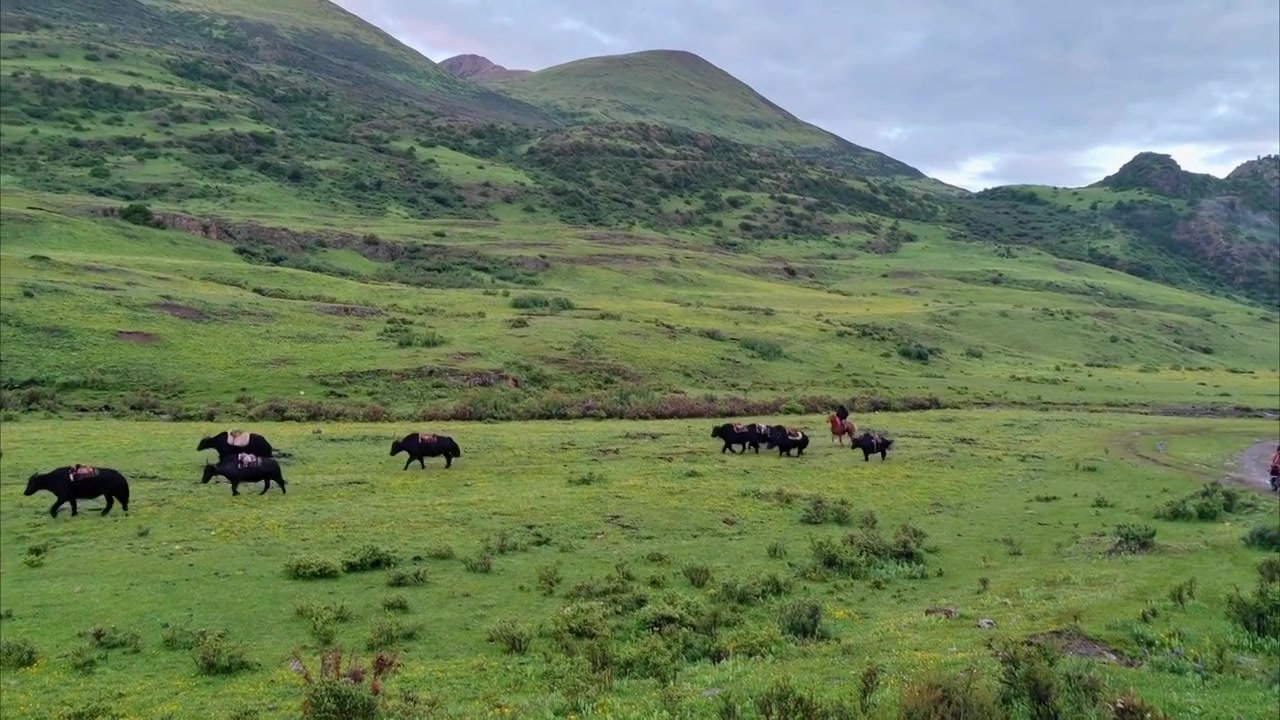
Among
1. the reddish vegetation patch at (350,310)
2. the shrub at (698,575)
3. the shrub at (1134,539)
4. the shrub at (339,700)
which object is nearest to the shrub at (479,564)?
the shrub at (698,575)

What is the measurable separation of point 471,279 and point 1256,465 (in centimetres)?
5710

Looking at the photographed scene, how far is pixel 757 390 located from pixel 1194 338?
63.3 meters

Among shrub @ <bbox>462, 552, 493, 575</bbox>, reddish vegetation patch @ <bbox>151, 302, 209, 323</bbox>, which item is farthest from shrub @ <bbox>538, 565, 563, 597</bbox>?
reddish vegetation patch @ <bbox>151, 302, 209, 323</bbox>

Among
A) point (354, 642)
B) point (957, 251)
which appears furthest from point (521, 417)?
point (957, 251)

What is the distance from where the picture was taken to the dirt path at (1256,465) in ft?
98.8

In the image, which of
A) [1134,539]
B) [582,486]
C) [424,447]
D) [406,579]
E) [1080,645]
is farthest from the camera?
[424,447]

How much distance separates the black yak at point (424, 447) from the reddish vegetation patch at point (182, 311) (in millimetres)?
22705

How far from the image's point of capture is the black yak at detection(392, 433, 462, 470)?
85.0 feet

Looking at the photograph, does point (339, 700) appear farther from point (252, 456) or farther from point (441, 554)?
point (252, 456)

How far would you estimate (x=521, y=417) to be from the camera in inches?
1452

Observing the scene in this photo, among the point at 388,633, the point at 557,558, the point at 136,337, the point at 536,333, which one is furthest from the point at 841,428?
the point at 136,337

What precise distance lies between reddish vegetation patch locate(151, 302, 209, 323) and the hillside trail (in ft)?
145

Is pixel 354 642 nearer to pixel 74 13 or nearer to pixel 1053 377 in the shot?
pixel 1053 377

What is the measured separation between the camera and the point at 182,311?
44250 millimetres
